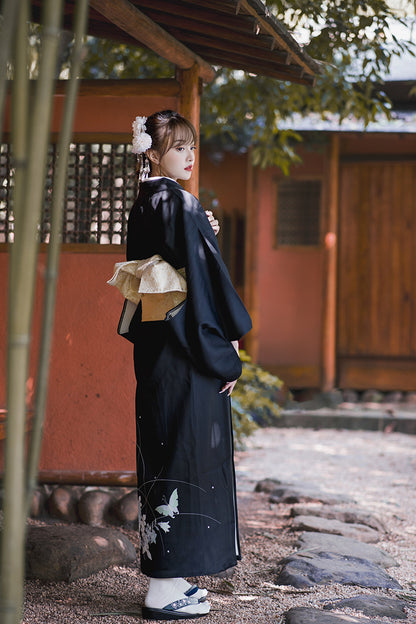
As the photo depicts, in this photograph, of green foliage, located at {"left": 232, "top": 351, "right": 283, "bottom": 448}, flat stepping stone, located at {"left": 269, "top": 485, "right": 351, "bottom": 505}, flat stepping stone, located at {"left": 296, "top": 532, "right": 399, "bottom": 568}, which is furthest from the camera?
green foliage, located at {"left": 232, "top": 351, "right": 283, "bottom": 448}

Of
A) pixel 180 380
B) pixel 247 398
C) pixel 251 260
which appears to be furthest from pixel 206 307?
pixel 251 260

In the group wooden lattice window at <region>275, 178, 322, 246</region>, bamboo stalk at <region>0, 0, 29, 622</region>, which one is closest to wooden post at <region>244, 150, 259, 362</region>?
wooden lattice window at <region>275, 178, 322, 246</region>

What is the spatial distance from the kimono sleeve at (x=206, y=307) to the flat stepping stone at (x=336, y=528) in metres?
1.70

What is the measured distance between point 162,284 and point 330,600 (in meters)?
1.55

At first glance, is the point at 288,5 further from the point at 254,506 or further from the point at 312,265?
the point at 312,265

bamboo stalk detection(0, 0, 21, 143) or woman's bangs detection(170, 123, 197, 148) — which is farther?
woman's bangs detection(170, 123, 197, 148)

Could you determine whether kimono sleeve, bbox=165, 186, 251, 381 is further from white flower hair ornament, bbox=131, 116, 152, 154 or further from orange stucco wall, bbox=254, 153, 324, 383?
orange stucco wall, bbox=254, 153, 324, 383

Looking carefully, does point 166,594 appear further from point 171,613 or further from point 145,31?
point 145,31

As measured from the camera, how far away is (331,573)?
350 cm

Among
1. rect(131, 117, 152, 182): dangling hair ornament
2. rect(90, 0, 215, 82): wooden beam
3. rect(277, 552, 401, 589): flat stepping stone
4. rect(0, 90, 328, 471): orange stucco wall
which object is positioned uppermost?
rect(90, 0, 215, 82): wooden beam

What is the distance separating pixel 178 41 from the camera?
13.2 ft

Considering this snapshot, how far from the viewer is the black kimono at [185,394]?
116 inches

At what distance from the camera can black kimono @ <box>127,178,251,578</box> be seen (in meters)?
2.96

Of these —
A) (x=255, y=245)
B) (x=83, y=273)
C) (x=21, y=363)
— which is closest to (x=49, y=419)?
(x=83, y=273)
